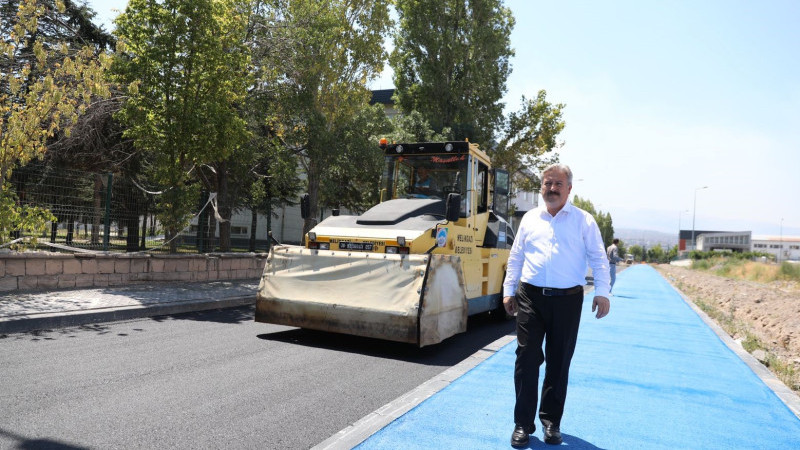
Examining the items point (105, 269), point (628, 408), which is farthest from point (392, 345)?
point (105, 269)

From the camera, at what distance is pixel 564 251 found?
13.2ft

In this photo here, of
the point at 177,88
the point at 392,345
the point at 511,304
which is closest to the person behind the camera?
the point at 511,304

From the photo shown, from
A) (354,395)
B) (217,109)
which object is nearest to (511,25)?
(217,109)

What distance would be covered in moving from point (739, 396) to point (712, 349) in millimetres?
3110

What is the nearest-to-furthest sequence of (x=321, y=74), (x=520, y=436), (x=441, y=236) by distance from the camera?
1. (x=520, y=436)
2. (x=441, y=236)
3. (x=321, y=74)

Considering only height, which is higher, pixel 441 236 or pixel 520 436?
pixel 441 236

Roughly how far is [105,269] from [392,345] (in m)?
6.57

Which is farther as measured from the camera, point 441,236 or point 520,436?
point 441,236

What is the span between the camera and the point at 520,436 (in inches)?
152

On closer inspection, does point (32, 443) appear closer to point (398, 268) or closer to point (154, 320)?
point (398, 268)

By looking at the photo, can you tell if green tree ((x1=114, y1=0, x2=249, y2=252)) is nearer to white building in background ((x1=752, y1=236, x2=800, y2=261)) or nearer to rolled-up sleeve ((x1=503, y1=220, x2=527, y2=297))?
rolled-up sleeve ((x1=503, y1=220, x2=527, y2=297))

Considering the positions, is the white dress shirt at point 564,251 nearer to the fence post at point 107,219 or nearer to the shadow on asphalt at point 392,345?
the shadow on asphalt at point 392,345

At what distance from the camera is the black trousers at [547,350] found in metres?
3.95

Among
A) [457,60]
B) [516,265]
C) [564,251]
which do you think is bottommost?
[516,265]
